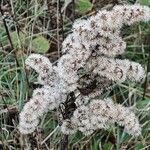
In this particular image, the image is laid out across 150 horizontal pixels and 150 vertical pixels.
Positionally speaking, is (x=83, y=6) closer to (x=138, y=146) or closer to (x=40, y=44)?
(x=40, y=44)

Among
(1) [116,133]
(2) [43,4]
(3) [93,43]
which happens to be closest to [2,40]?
(2) [43,4]

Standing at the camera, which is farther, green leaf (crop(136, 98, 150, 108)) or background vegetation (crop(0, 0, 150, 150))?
green leaf (crop(136, 98, 150, 108))

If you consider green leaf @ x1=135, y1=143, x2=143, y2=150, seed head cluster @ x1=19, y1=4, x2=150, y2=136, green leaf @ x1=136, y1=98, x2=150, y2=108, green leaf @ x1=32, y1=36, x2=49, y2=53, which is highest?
seed head cluster @ x1=19, y1=4, x2=150, y2=136

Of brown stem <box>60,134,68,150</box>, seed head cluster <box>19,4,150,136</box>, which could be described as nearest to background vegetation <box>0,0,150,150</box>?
brown stem <box>60,134,68,150</box>

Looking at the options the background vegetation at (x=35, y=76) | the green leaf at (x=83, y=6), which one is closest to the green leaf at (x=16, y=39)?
the background vegetation at (x=35, y=76)

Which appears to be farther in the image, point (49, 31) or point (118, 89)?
point (49, 31)

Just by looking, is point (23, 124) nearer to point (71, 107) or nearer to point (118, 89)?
point (71, 107)

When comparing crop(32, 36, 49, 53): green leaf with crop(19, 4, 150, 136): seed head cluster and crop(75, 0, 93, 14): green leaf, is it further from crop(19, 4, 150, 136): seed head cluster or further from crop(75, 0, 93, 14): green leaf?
crop(19, 4, 150, 136): seed head cluster

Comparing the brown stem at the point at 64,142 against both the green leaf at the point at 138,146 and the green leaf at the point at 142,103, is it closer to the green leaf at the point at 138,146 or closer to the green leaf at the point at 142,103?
the green leaf at the point at 138,146

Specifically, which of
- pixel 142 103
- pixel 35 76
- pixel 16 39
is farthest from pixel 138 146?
pixel 16 39
